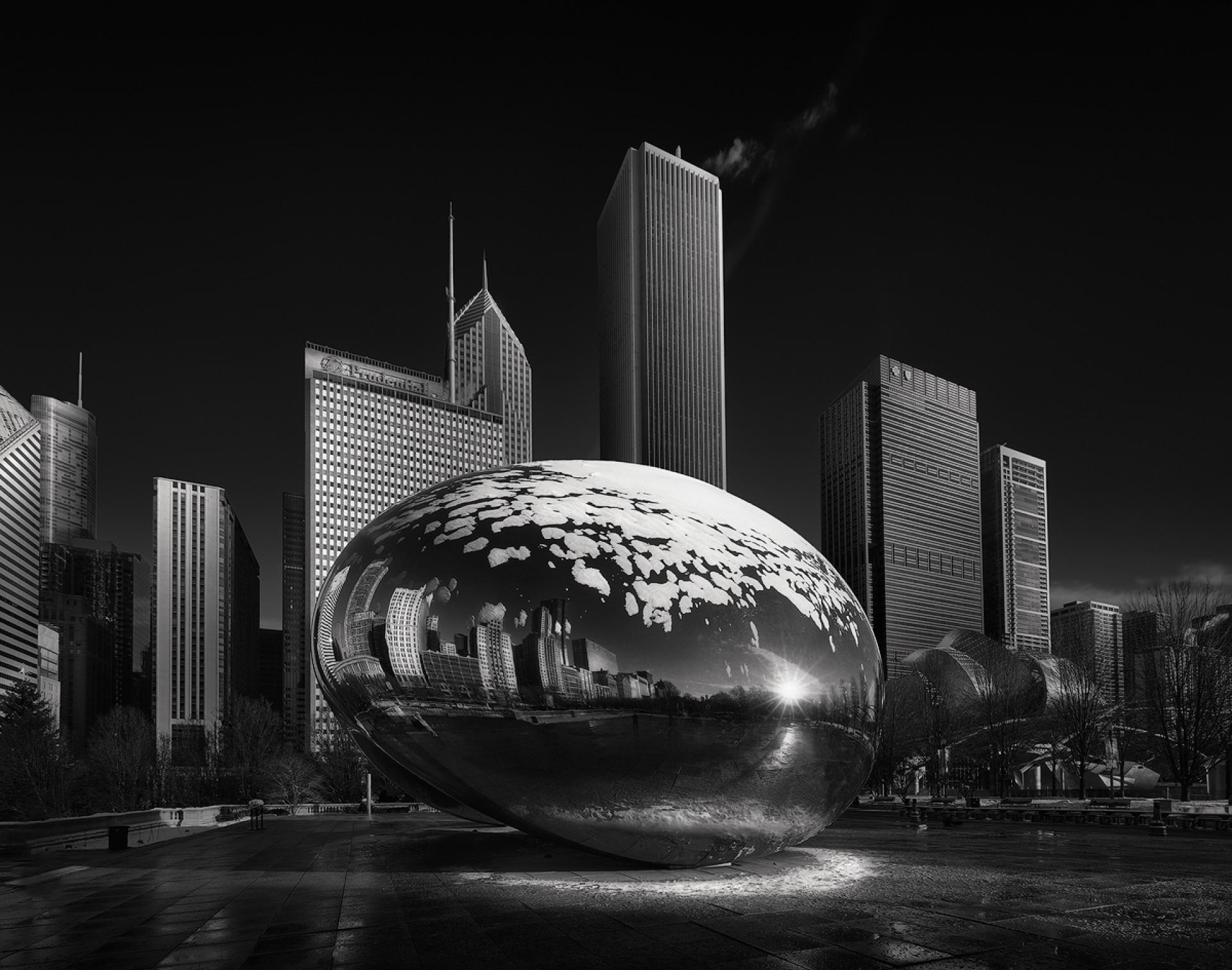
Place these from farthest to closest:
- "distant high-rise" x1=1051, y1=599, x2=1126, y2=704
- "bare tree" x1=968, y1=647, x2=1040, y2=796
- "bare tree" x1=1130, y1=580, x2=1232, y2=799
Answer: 1. "bare tree" x1=968, y1=647, x2=1040, y2=796
2. "distant high-rise" x1=1051, y1=599, x2=1126, y2=704
3. "bare tree" x1=1130, y1=580, x2=1232, y2=799

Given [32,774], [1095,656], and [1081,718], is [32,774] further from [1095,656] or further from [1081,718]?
[1095,656]

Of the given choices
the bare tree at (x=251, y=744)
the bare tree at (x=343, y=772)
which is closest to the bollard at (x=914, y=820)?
the bare tree at (x=343, y=772)

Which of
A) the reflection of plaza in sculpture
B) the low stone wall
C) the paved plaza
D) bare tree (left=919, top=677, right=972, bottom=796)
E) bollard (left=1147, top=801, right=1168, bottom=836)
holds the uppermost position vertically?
the reflection of plaza in sculpture

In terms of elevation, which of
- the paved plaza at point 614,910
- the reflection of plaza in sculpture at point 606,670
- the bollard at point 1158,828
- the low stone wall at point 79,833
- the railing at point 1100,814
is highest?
the reflection of plaza in sculpture at point 606,670

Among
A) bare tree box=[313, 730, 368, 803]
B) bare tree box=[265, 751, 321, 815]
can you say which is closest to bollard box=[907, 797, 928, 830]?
bare tree box=[313, 730, 368, 803]

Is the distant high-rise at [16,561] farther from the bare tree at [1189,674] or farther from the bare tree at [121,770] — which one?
the bare tree at [1189,674]

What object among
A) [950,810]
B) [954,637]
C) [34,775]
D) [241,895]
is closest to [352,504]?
[954,637]

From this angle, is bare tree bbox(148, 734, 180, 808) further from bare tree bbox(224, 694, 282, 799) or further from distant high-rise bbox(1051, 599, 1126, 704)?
distant high-rise bbox(1051, 599, 1126, 704)
